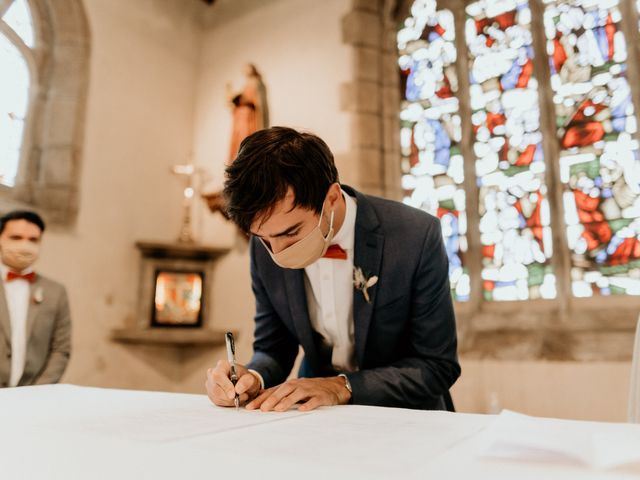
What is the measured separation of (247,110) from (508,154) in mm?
2475

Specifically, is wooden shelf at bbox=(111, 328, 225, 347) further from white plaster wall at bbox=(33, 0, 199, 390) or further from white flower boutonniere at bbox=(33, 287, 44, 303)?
white flower boutonniere at bbox=(33, 287, 44, 303)

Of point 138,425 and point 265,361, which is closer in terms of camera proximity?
point 138,425

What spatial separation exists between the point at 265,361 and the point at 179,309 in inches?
144

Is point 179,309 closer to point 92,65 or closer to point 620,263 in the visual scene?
point 92,65

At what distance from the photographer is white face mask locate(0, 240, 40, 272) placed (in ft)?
10.1

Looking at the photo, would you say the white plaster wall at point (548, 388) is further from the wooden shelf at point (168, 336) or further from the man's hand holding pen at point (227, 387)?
the man's hand holding pen at point (227, 387)

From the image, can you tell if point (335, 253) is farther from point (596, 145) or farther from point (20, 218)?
point (596, 145)

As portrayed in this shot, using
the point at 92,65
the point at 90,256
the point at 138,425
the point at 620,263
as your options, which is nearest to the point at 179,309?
the point at 90,256

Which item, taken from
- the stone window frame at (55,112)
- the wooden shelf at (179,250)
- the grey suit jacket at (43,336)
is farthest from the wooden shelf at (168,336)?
the grey suit jacket at (43,336)

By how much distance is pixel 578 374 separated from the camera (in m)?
3.65

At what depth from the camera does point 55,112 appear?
4.66 metres

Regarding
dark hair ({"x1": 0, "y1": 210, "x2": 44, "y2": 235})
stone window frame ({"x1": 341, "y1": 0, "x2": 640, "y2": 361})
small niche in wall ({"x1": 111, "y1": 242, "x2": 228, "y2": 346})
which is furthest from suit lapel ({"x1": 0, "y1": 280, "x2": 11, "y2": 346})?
stone window frame ({"x1": 341, "y1": 0, "x2": 640, "y2": 361})

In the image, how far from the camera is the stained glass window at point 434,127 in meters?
4.54

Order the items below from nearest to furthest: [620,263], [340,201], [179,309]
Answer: [340,201] → [620,263] → [179,309]
